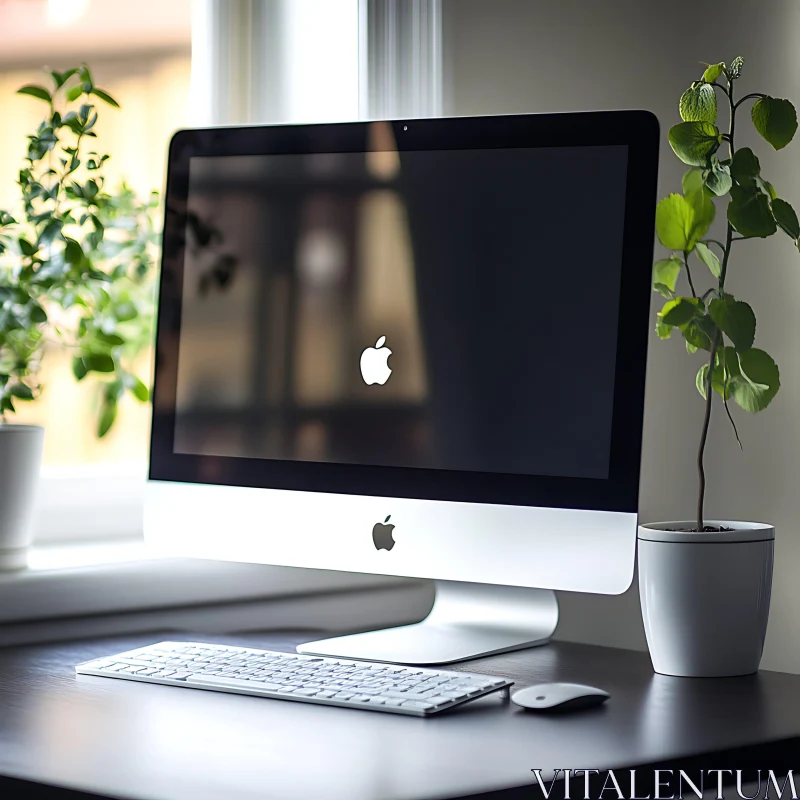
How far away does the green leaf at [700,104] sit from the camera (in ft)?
4.46

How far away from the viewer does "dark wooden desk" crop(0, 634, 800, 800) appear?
93cm

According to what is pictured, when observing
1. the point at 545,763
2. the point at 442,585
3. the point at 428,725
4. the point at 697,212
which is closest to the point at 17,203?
the point at 442,585

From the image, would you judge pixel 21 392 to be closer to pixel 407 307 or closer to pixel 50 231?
pixel 50 231

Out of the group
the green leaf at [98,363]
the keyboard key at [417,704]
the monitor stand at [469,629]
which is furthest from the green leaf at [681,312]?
the green leaf at [98,363]

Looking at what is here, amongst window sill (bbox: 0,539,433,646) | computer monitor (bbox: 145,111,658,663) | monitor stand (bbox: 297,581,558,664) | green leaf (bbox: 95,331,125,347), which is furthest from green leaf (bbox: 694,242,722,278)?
green leaf (bbox: 95,331,125,347)

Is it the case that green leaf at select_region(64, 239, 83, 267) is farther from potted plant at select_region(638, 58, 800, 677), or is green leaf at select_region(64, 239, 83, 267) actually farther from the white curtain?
potted plant at select_region(638, 58, 800, 677)

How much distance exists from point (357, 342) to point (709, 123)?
0.45 meters

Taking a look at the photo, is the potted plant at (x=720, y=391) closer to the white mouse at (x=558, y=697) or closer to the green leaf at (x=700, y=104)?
the green leaf at (x=700, y=104)

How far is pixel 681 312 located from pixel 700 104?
22 centimetres

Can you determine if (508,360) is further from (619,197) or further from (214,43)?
(214,43)

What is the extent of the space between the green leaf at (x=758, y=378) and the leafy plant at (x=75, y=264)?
0.88 m

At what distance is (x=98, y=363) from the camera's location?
1791 mm

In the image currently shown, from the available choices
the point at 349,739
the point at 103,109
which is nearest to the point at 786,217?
the point at 349,739

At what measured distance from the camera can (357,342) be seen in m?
1.48
